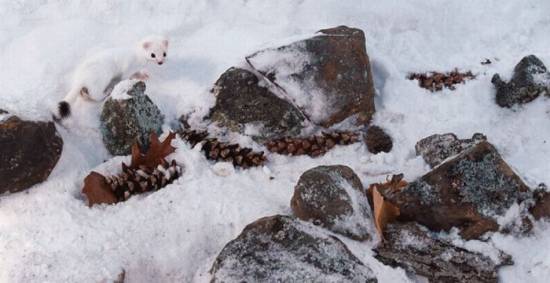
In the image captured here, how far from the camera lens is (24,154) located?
9.86 ft

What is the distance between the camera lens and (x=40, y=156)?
3049 millimetres

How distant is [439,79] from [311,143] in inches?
45.3

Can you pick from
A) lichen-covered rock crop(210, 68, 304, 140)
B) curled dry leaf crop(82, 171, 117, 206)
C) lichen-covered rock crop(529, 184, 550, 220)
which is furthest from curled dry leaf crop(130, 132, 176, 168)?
lichen-covered rock crop(529, 184, 550, 220)

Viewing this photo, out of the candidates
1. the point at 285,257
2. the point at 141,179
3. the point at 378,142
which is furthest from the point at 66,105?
the point at 378,142

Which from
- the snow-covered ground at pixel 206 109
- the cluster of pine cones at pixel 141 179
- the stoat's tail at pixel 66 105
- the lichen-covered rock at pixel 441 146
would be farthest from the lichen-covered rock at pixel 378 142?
the stoat's tail at pixel 66 105

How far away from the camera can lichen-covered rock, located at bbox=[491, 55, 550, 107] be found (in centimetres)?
362

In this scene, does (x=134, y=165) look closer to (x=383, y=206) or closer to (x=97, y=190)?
(x=97, y=190)

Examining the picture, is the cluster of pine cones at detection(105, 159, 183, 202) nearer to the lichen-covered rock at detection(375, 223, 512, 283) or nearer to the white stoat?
the white stoat

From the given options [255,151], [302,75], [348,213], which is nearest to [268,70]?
[302,75]

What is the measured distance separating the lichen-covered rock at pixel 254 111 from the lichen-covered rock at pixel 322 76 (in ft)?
0.31

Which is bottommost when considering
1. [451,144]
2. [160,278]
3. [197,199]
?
[160,278]

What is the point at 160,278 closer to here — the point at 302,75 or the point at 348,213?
the point at 348,213

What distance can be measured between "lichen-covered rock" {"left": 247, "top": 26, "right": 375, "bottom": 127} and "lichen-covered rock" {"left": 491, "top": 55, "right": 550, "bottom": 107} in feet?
3.22

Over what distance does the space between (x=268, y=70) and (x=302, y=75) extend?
0.78ft
